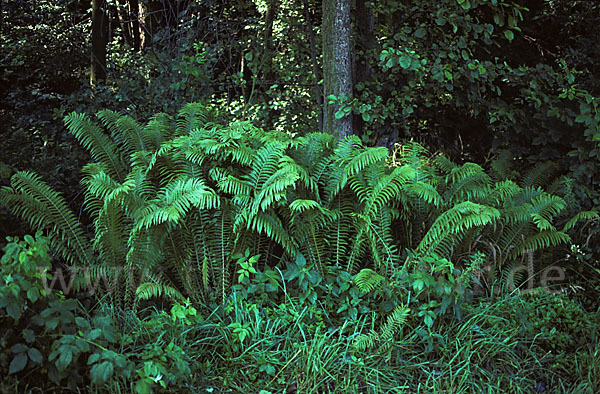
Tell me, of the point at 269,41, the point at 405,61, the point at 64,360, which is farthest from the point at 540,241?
the point at 269,41

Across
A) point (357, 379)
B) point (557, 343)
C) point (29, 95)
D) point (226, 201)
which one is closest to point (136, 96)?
point (29, 95)

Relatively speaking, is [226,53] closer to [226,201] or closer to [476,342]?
[226,201]

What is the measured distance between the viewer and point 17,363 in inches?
100.0

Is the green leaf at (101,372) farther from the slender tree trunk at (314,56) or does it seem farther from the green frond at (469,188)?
the slender tree trunk at (314,56)

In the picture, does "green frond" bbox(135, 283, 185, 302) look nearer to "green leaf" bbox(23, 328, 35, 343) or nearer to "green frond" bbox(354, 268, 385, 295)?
"green leaf" bbox(23, 328, 35, 343)

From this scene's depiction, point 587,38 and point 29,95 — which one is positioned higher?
point 587,38

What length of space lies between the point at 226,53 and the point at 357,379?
562 cm

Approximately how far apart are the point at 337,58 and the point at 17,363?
3.86 m

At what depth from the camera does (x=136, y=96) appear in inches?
231

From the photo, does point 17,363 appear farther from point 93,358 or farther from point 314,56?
point 314,56

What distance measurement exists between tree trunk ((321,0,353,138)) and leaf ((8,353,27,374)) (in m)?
3.53

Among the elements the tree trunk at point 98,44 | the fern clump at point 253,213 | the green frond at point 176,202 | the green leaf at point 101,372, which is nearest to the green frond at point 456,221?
the fern clump at point 253,213

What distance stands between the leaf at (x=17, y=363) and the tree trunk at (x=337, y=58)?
3530 millimetres

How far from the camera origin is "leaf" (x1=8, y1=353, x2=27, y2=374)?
8.26 ft
